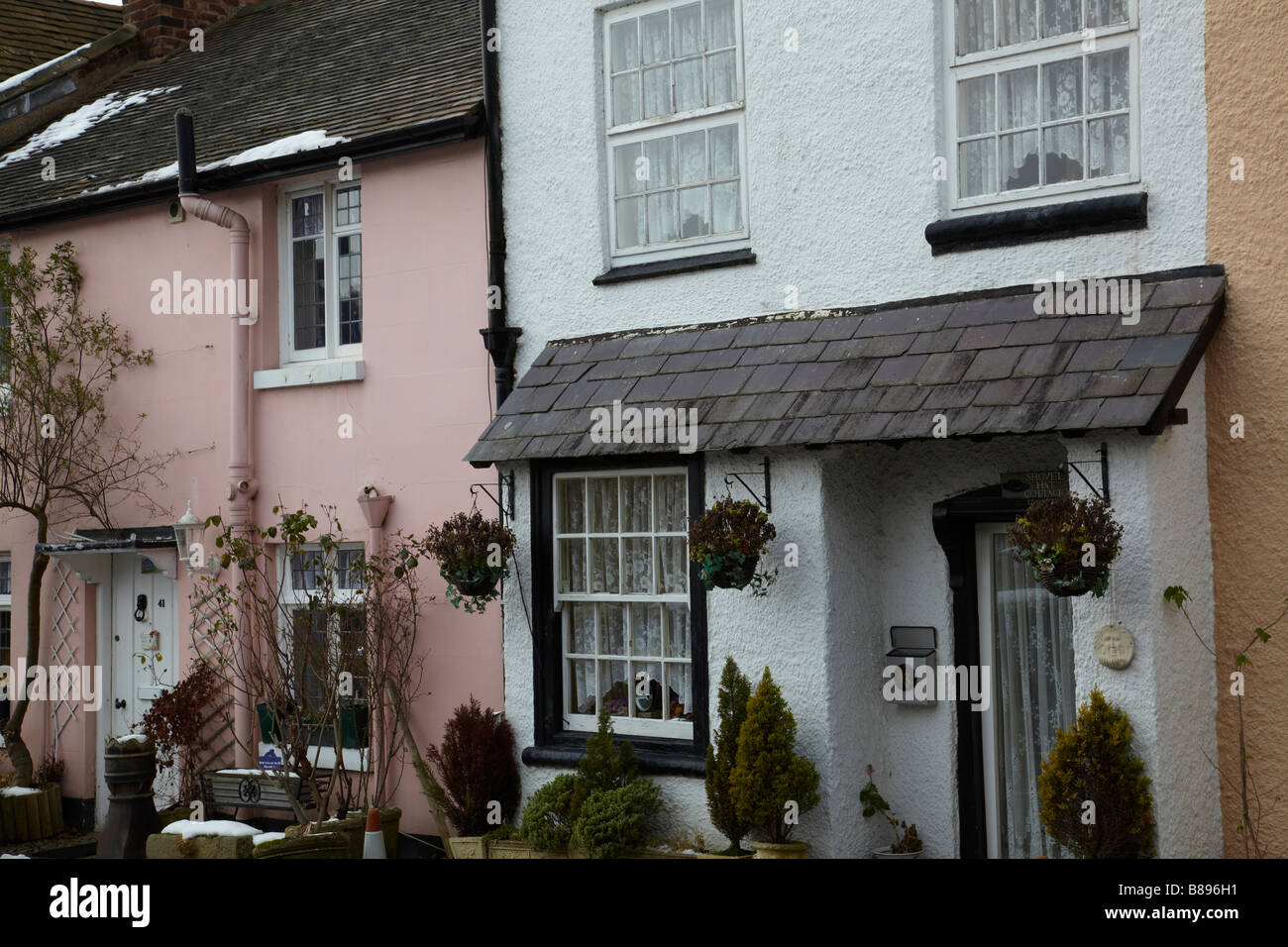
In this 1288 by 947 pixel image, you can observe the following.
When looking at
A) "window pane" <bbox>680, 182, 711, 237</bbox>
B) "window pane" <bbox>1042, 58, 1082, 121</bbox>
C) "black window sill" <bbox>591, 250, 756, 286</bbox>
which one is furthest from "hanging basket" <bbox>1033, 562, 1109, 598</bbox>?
"window pane" <bbox>680, 182, 711, 237</bbox>

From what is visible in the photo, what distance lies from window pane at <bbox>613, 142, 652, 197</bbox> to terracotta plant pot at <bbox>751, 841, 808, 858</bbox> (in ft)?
14.6

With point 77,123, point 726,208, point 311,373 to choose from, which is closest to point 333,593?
point 311,373

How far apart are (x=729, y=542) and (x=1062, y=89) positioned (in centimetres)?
322

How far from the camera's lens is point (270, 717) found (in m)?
11.7

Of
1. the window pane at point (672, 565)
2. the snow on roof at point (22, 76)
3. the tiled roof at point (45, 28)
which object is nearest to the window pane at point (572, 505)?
the window pane at point (672, 565)

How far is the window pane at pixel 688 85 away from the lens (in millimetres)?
9750

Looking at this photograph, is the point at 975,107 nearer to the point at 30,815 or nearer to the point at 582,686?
the point at 582,686

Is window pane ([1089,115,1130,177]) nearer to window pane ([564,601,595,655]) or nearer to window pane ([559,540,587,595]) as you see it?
window pane ([559,540,587,595])

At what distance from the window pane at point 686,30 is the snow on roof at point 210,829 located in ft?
19.0

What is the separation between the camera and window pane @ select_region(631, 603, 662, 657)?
950cm

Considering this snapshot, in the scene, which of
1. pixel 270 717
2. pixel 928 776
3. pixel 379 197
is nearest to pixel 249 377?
pixel 379 197

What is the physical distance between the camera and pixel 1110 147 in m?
8.23

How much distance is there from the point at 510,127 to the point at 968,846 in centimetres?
579
